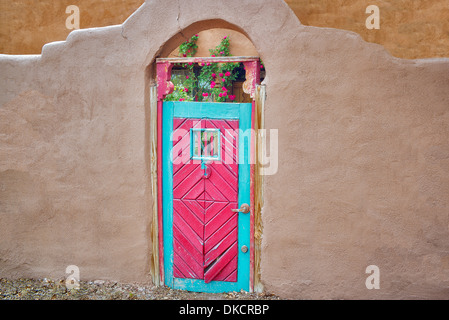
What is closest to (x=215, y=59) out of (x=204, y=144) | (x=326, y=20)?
(x=204, y=144)

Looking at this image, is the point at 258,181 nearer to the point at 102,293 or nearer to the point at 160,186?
the point at 160,186

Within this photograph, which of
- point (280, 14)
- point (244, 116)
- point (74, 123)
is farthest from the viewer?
point (74, 123)

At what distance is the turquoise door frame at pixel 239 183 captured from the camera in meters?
4.19

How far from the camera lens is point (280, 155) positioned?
405 centimetres

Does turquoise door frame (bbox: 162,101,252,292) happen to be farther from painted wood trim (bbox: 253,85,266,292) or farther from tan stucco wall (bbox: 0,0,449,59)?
tan stucco wall (bbox: 0,0,449,59)

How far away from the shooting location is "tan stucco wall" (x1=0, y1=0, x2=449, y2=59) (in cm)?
602

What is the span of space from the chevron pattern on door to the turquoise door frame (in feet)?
0.17

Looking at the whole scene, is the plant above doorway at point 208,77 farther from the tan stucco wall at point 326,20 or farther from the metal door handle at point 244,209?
the metal door handle at point 244,209

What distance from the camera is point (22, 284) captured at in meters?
4.64

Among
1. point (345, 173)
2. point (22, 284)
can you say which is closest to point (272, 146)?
point (345, 173)

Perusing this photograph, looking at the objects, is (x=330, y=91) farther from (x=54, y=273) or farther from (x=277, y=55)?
(x=54, y=273)

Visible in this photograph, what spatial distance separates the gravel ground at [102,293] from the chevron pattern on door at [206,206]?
19cm

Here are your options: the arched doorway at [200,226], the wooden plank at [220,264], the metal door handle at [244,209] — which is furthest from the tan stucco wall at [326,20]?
the wooden plank at [220,264]

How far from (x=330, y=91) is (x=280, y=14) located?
85 centimetres
